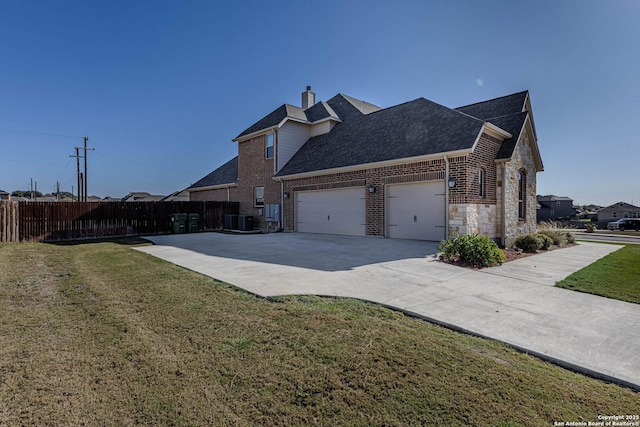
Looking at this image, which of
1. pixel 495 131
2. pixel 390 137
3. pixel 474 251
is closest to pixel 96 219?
pixel 390 137

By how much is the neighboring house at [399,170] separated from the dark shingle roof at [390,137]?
0.21 feet

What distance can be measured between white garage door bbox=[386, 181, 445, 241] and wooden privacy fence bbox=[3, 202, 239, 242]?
38.7 ft

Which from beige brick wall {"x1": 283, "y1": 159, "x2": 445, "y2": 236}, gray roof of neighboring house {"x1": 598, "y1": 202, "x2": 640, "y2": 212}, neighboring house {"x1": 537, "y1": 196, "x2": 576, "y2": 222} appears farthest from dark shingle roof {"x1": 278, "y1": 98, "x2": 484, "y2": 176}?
gray roof of neighboring house {"x1": 598, "y1": 202, "x2": 640, "y2": 212}

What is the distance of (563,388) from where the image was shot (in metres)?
2.40

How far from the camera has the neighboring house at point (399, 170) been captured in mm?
10328

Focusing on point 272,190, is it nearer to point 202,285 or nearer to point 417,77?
point 417,77

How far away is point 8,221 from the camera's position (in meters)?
12.1

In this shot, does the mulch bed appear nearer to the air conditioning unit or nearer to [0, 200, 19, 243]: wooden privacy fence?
the air conditioning unit

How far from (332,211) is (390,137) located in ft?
14.1

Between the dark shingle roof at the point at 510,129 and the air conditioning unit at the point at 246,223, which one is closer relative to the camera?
the dark shingle roof at the point at 510,129

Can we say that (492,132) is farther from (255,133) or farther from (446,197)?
(255,133)

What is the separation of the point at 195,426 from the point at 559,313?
467cm

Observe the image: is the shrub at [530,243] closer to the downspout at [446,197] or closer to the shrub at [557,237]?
the shrub at [557,237]

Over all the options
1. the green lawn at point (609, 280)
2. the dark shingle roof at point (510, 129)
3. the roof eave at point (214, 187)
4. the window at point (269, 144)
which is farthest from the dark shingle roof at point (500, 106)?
the roof eave at point (214, 187)
